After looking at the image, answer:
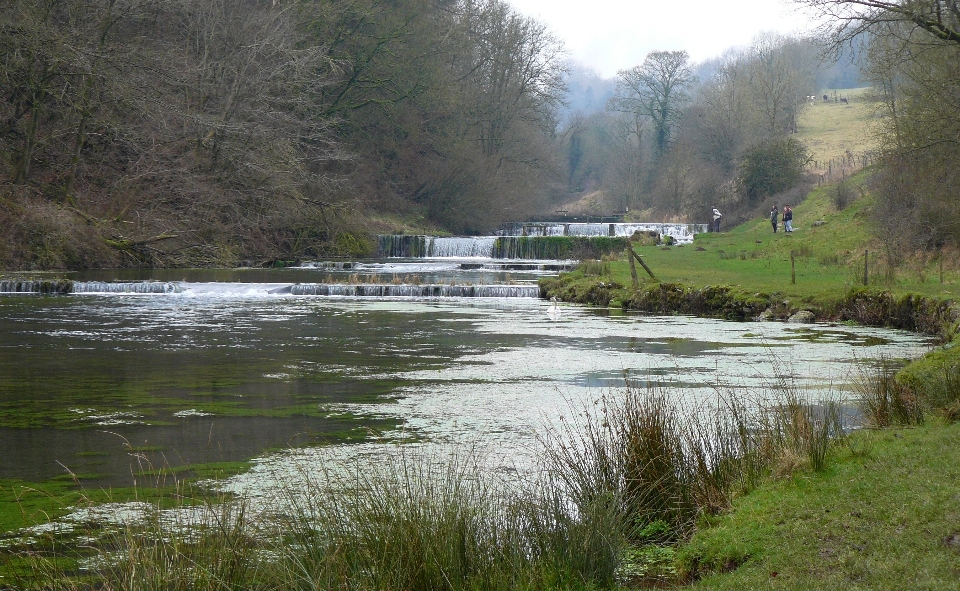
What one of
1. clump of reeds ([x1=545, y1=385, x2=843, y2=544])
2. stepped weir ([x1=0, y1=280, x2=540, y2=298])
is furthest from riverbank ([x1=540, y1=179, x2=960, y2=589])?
stepped weir ([x1=0, y1=280, x2=540, y2=298])

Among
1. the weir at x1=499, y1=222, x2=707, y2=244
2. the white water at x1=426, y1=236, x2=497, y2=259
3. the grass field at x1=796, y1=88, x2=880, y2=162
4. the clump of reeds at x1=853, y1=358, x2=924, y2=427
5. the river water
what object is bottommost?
the river water

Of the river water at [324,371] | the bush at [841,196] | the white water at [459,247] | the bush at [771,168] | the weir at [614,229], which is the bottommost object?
the river water at [324,371]

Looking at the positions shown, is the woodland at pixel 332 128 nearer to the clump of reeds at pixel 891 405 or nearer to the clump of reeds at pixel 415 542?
the clump of reeds at pixel 891 405

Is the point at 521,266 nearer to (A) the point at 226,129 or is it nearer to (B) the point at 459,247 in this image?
(B) the point at 459,247

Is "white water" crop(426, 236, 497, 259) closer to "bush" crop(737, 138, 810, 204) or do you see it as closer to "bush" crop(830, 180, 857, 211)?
"bush" crop(830, 180, 857, 211)

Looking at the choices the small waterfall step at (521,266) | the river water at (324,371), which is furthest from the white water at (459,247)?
the river water at (324,371)

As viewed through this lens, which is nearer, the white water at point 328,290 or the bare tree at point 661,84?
the white water at point 328,290

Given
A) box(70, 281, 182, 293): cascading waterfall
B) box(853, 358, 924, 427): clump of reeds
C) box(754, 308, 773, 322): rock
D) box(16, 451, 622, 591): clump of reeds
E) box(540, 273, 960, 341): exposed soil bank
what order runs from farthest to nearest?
box(70, 281, 182, 293): cascading waterfall → box(754, 308, 773, 322): rock → box(540, 273, 960, 341): exposed soil bank → box(853, 358, 924, 427): clump of reeds → box(16, 451, 622, 591): clump of reeds

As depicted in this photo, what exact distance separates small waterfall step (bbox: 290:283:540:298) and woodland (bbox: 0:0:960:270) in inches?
340

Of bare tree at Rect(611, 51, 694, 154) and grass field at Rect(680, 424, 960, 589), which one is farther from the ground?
bare tree at Rect(611, 51, 694, 154)

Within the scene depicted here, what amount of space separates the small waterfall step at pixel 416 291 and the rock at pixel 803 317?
32.5 ft

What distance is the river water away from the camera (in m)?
8.60

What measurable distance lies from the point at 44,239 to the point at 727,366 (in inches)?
1051

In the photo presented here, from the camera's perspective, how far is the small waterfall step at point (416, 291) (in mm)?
29031
